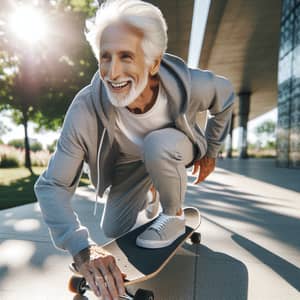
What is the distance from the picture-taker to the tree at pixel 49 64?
12.6 metres

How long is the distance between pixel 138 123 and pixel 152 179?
362mm

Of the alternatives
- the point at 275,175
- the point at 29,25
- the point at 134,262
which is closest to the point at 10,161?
the point at 29,25

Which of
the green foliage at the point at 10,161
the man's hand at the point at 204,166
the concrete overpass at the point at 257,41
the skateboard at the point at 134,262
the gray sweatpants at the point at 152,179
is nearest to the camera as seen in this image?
the skateboard at the point at 134,262

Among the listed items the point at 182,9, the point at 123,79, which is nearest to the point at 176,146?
the point at 123,79

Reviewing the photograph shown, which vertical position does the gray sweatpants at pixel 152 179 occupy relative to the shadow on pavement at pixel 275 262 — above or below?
above

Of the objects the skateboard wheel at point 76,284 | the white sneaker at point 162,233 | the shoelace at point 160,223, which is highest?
the shoelace at point 160,223

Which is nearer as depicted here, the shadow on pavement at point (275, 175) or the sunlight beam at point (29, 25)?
the shadow on pavement at point (275, 175)

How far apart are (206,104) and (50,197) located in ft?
3.88

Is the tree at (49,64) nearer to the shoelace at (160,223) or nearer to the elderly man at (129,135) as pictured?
the elderly man at (129,135)

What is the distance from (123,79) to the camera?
139 cm

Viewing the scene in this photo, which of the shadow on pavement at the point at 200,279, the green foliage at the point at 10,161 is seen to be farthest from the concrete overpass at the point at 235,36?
the shadow on pavement at the point at 200,279

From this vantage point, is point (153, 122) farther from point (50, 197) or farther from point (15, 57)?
point (15, 57)

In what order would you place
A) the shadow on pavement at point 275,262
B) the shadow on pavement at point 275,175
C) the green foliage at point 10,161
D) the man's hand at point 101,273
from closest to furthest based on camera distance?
1. the man's hand at point 101,273
2. the shadow on pavement at point 275,262
3. the shadow on pavement at point 275,175
4. the green foliage at point 10,161

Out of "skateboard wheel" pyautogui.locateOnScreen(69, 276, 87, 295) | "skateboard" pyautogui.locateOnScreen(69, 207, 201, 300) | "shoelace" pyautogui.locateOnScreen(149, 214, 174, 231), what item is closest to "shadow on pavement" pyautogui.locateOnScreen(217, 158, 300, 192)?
"shoelace" pyautogui.locateOnScreen(149, 214, 174, 231)
